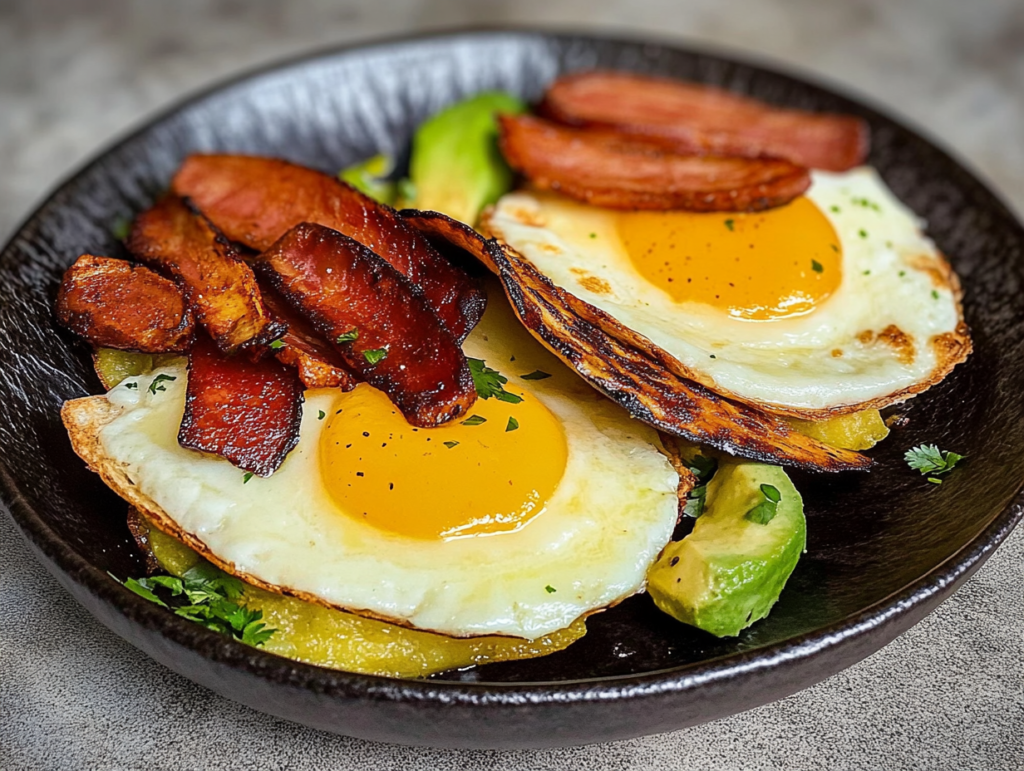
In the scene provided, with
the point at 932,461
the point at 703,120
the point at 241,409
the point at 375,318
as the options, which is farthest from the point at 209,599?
the point at 703,120

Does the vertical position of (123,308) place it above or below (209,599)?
above

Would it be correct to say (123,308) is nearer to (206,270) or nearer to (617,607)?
(206,270)

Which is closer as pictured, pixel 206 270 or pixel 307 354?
pixel 307 354

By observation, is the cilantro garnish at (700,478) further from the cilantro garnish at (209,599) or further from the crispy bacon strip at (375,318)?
the cilantro garnish at (209,599)

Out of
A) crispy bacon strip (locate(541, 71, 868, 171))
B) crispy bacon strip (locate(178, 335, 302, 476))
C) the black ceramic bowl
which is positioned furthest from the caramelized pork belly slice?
crispy bacon strip (locate(541, 71, 868, 171))

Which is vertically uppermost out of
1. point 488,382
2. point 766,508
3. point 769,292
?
point 488,382

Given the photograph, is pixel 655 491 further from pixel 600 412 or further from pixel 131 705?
pixel 131 705

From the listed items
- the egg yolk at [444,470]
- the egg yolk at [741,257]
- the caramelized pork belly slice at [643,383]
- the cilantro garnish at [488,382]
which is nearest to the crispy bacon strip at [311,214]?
the cilantro garnish at [488,382]
